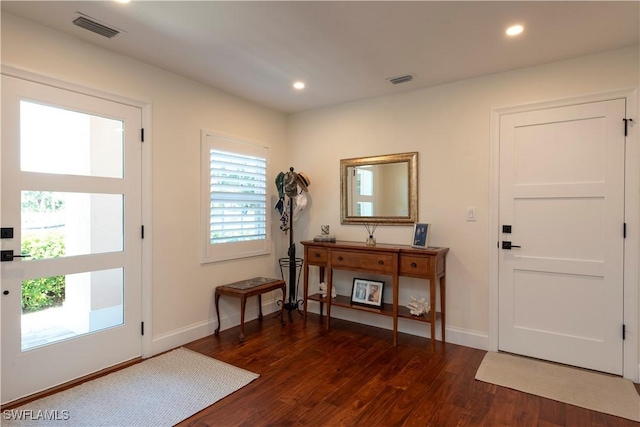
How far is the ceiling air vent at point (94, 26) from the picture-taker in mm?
2303

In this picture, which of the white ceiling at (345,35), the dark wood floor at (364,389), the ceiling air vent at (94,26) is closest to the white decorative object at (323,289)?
the dark wood floor at (364,389)

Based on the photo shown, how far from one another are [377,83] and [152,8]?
208 centimetres

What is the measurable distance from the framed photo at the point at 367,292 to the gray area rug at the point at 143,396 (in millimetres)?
1452

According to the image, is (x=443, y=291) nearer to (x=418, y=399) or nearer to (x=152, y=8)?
(x=418, y=399)

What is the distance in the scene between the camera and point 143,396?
237 centimetres

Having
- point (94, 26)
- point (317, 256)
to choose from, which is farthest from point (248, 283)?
point (94, 26)

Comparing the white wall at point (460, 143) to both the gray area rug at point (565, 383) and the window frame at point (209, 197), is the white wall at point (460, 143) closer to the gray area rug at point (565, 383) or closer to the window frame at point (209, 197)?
the gray area rug at point (565, 383)

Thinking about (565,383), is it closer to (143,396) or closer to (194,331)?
(143,396)

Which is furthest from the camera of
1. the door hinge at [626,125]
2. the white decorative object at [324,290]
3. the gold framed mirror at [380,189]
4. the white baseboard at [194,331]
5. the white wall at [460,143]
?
the white decorative object at [324,290]

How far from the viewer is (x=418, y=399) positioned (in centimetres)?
236

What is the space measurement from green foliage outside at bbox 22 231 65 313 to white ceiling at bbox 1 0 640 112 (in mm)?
1507

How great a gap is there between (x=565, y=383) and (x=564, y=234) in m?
1.17

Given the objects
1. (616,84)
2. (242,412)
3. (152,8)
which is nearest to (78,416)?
(242,412)

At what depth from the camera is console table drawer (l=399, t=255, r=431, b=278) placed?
3162mm
